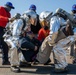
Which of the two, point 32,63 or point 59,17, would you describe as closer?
point 59,17

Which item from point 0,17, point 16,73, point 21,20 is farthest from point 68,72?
point 0,17

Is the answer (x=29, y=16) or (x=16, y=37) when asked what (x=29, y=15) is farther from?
(x=16, y=37)

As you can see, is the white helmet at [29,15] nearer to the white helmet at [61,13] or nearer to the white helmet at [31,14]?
the white helmet at [31,14]

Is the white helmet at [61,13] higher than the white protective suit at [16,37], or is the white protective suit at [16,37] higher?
the white helmet at [61,13]

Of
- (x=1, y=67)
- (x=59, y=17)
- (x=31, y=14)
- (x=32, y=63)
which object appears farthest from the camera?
(x=32, y=63)

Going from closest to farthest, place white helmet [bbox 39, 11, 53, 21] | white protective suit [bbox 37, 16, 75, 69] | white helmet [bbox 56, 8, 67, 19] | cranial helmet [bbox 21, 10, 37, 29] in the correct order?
1. white protective suit [bbox 37, 16, 75, 69]
2. white helmet [bbox 56, 8, 67, 19]
3. white helmet [bbox 39, 11, 53, 21]
4. cranial helmet [bbox 21, 10, 37, 29]

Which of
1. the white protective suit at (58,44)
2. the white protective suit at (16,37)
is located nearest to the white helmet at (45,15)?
the white protective suit at (58,44)

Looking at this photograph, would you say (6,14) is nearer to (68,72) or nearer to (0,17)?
(0,17)

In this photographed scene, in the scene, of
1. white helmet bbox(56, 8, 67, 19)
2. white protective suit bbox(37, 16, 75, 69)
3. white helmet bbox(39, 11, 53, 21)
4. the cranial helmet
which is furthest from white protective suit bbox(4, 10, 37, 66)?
white helmet bbox(56, 8, 67, 19)

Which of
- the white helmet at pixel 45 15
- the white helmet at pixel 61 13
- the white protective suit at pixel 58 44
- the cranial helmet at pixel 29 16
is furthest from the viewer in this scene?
the cranial helmet at pixel 29 16

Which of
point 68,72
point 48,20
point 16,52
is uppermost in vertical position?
point 48,20

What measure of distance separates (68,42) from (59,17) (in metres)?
0.66

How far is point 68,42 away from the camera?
6.40 meters

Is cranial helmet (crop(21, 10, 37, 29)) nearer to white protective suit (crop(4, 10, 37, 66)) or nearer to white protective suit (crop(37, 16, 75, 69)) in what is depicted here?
white protective suit (crop(4, 10, 37, 66))
